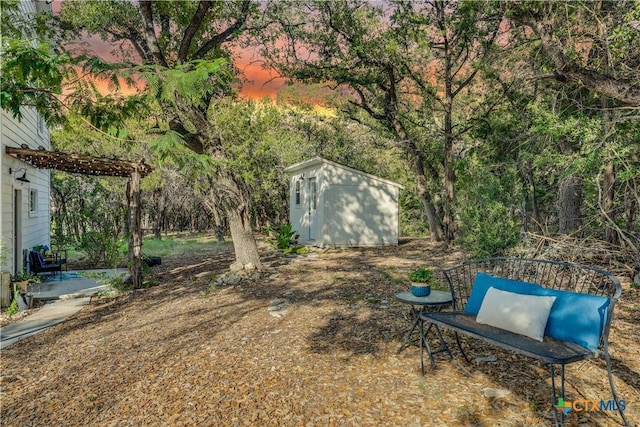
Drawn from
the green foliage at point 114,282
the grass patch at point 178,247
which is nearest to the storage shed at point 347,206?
the grass patch at point 178,247

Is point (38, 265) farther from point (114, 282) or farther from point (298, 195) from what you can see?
point (298, 195)

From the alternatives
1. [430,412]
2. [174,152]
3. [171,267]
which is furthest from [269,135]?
[430,412]

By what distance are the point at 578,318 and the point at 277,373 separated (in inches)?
98.5

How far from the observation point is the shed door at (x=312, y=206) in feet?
46.1

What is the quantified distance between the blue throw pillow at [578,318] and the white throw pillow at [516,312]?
3.4 inches

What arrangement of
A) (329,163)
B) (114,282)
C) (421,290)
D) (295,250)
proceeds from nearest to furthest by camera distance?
(421,290) → (114,282) → (295,250) → (329,163)

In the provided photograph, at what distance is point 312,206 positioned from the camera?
563 inches

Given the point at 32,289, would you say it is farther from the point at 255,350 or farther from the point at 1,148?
the point at 255,350

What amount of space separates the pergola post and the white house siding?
199 centimetres

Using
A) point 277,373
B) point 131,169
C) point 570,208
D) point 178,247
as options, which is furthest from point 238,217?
point 178,247

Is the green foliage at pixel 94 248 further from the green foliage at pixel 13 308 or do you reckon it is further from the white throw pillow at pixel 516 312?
the white throw pillow at pixel 516 312

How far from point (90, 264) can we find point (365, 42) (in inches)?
396

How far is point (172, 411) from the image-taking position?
10.1ft

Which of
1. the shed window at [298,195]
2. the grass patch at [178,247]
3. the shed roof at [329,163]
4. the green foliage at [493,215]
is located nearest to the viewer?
the green foliage at [493,215]
